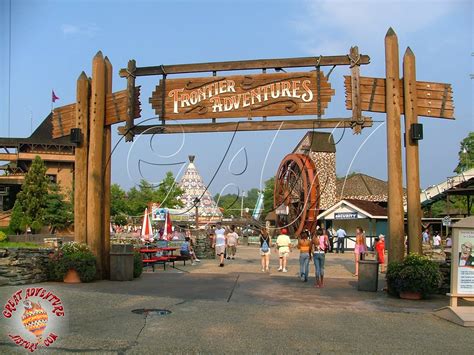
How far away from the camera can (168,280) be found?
14.0m

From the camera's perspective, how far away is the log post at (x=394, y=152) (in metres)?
12.0

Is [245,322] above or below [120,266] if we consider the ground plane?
below

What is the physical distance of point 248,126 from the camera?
522 inches

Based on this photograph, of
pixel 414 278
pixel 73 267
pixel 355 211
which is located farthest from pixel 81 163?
pixel 355 211

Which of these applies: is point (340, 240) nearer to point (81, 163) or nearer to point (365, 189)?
point (365, 189)

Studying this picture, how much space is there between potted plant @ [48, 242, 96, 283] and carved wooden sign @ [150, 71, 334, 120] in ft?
13.6

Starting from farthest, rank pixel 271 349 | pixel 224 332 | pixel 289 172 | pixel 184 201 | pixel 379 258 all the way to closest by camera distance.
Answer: pixel 184 201 < pixel 289 172 < pixel 379 258 < pixel 224 332 < pixel 271 349

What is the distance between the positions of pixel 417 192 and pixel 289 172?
29.5 metres

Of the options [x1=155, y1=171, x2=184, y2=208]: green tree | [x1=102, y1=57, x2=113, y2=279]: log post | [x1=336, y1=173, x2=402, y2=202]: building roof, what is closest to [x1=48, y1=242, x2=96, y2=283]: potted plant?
[x1=102, y1=57, x2=113, y2=279]: log post

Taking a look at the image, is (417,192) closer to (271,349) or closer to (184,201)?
(271,349)

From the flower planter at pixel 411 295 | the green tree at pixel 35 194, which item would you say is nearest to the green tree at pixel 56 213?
the green tree at pixel 35 194

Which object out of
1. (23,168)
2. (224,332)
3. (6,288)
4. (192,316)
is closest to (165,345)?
(224,332)

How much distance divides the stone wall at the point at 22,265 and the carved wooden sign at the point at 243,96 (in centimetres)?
470

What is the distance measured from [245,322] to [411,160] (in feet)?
20.9
